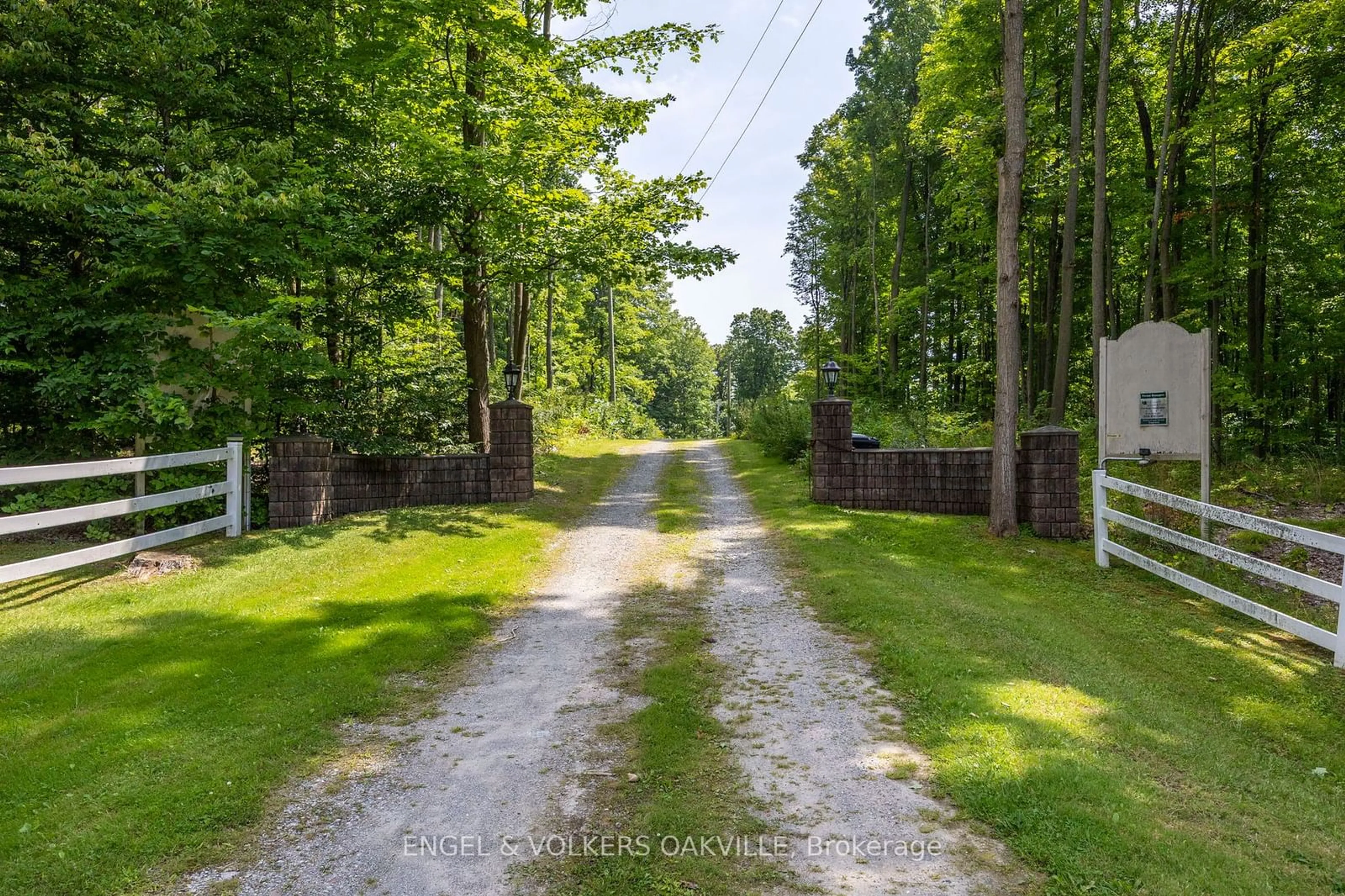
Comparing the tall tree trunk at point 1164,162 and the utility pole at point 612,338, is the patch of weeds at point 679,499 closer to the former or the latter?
the tall tree trunk at point 1164,162

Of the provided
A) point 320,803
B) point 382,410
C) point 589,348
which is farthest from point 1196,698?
point 589,348

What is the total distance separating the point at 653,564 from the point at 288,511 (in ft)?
17.4

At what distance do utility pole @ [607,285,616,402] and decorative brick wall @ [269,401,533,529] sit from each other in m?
22.7

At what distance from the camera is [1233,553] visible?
6.54 meters

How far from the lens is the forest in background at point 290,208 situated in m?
8.77

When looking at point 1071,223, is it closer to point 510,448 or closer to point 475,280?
→ point 475,280

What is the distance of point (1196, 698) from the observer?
498cm

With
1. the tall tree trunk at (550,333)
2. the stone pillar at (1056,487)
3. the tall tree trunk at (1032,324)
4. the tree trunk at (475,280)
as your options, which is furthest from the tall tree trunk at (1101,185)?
the tall tree trunk at (550,333)

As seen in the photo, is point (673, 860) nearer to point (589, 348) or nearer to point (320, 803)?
point (320, 803)

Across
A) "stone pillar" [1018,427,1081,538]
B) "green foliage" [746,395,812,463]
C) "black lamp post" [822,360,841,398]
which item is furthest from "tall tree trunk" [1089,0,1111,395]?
"green foliage" [746,395,812,463]

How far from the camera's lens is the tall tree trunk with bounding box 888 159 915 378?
25.9m

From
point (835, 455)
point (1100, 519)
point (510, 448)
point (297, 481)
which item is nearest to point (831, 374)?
point (835, 455)

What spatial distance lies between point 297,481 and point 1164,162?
57.2 feet

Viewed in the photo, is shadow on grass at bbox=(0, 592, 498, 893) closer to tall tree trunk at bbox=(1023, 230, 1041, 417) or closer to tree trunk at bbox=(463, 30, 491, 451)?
tree trunk at bbox=(463, 30, 491, 451)
